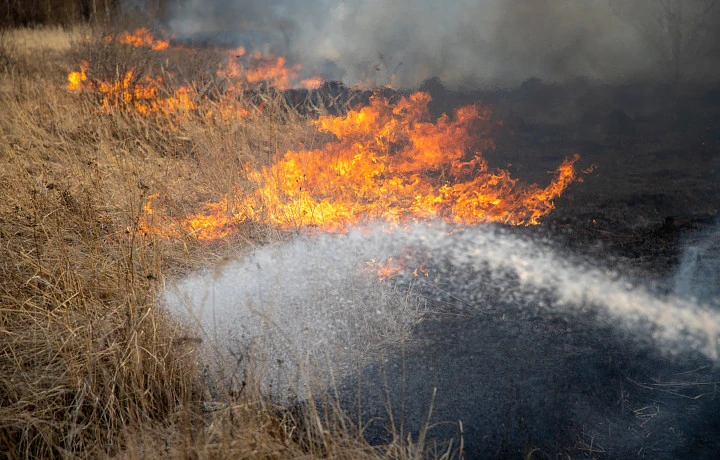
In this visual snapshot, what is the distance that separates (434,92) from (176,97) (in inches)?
140

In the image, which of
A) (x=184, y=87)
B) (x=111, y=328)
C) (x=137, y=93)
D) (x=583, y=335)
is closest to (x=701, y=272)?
(x=583, y=335)

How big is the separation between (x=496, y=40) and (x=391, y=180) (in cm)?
195

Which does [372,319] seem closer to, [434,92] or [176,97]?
[434,92]

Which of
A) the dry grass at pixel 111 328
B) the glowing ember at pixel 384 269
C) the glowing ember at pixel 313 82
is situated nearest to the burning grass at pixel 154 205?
the dry grass at pixel 111 328

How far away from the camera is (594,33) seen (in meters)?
5.49

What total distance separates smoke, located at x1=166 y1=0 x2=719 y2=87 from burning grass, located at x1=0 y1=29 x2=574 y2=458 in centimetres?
46

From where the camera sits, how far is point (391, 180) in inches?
218

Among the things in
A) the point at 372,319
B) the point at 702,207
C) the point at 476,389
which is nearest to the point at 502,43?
the point at 702,207

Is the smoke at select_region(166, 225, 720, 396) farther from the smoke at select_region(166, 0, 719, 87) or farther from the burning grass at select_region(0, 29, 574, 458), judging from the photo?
the smoke at select_region(166, 0, 719, 87)

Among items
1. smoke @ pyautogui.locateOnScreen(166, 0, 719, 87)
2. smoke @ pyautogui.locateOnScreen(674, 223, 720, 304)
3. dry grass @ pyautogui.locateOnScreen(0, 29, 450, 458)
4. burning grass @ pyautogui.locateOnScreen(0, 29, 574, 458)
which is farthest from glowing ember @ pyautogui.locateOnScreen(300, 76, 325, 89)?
smoke @ pyautogui.locateOnScreen(674, 223, 720, 304)

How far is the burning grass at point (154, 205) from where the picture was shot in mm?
2395

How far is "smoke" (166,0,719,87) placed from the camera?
546cm

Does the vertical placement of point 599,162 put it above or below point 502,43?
below

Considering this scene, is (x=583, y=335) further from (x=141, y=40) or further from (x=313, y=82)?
(x=141, y=40)
